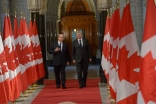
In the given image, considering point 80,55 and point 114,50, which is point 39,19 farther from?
point 114,50

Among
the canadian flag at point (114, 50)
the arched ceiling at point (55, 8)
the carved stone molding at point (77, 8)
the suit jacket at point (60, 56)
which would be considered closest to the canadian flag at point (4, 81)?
the canadian flag at point (114, 50)

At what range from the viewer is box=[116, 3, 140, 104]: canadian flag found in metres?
4.99

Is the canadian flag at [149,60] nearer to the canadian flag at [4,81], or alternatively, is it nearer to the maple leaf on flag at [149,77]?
the maple leaf on flag at [149,77]

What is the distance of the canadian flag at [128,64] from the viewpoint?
499 centimetres

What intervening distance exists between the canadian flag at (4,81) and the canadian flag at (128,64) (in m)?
2.14

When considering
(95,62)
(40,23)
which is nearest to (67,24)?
(95,62)

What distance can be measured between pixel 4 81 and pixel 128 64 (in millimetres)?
2479

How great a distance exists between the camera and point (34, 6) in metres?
11.1

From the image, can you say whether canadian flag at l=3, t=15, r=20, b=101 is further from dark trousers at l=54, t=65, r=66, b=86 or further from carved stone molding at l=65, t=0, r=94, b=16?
carved stone molding at l=65, t=0, r=94, b=16

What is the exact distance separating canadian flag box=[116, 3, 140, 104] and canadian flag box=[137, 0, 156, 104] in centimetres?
142

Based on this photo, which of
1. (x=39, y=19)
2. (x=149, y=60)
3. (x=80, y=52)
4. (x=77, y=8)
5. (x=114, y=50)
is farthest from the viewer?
(x=77, y=8)

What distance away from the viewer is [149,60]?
3537 mm

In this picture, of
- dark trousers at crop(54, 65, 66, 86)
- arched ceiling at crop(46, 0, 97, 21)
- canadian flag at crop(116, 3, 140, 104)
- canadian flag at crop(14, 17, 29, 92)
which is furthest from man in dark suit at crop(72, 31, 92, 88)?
arched ceiling at crop(46, 0, 97, 21)

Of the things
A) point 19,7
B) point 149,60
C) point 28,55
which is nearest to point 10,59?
point 28,55
